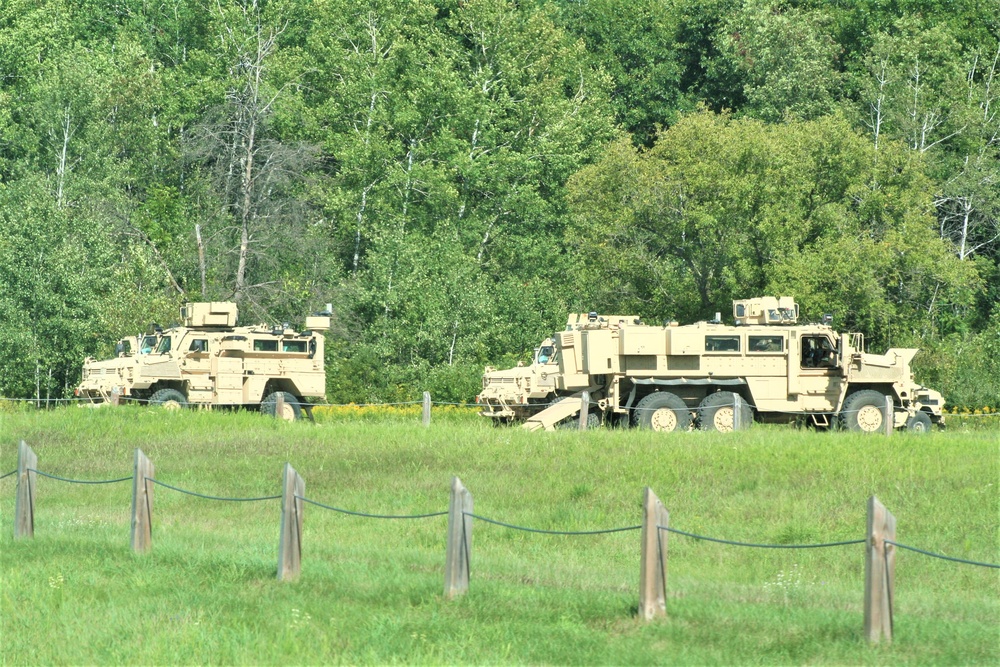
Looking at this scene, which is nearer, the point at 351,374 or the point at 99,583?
the point at 99,583

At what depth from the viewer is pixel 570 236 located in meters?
42.6

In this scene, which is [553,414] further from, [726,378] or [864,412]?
[864,412]

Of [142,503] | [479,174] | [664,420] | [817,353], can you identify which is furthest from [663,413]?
[479,174]

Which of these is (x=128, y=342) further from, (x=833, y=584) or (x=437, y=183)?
(x=833, y=584)

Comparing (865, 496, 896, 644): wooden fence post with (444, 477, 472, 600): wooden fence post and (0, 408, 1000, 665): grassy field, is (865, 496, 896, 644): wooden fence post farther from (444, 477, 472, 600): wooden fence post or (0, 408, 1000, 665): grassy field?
(444, 477, 472, 600): wooden fence post

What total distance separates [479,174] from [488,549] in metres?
34.2

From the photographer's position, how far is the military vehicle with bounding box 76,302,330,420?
31.5m

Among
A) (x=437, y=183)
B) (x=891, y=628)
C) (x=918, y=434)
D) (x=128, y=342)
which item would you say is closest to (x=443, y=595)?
(x=891, y=628)

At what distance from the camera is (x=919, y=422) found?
29.3 m

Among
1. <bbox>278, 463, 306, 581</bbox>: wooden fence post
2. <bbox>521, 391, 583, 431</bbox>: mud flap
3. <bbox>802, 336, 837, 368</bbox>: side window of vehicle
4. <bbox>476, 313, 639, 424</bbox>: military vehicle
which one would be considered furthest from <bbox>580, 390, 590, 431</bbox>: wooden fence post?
<bbox>278, 463, 306, 581</bbox>: wooden fence post

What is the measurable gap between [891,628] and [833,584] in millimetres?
4189

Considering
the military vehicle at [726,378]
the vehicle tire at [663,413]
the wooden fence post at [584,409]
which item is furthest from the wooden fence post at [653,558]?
the vehicle tire at [663,413]

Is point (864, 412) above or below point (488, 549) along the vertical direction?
above

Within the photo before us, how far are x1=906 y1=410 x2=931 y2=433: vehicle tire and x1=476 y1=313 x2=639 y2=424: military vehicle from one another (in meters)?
6.54
